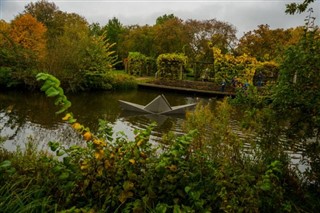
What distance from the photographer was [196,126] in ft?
16.2

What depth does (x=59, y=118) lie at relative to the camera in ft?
38.5

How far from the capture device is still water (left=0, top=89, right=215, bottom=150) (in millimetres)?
8766

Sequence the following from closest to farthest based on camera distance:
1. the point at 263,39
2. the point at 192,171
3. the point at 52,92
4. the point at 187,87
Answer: the point at 52,92 → the point at 192,171 → the point at 187,87 → the point at 263,39

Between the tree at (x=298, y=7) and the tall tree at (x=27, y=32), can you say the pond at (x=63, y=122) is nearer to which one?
the tree at (x=298, y=7)

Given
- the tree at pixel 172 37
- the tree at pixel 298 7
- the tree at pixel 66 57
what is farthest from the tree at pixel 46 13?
the tree at pixel 298 7

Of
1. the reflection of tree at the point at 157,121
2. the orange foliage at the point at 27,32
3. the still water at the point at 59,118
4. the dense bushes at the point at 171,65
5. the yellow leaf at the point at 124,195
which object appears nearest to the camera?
the yellow leaf at the point at 124,195

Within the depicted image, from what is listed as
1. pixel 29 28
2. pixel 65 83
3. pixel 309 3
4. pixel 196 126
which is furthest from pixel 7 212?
pixel 29 28

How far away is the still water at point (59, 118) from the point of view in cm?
877

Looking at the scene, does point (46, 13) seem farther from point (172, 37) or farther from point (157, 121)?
point (157, 121)

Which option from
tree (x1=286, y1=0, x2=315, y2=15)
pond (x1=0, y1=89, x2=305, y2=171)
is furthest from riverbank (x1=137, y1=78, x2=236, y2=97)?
tree (x1=286, y1=0, x2=315, y2=15)

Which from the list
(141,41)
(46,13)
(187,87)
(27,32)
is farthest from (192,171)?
(46,13)

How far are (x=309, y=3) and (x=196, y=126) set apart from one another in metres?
2.24

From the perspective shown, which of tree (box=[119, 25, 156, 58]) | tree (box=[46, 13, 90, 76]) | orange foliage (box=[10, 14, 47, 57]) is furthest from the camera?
tree (box=[119, 25, 156, 58])

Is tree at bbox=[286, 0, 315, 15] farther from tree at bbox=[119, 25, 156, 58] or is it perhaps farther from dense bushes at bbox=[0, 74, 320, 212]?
tree at bbox=[119, 25, 156, 58]
